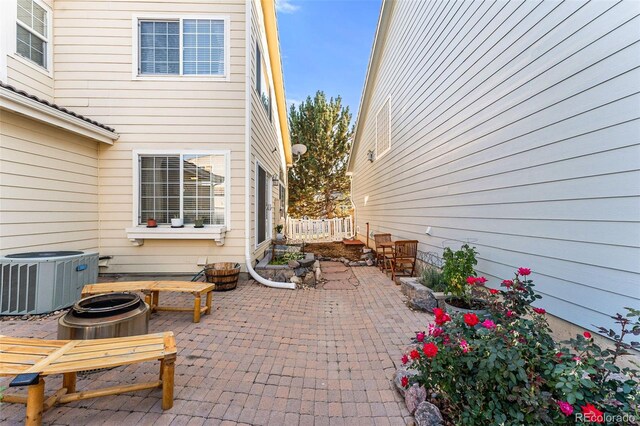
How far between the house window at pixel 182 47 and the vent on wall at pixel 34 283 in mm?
3962

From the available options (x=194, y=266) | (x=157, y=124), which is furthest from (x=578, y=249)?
(x=157, y=124)

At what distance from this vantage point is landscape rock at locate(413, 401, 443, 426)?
1.78 metres

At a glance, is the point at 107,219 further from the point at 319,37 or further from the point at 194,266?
the point at 319,37

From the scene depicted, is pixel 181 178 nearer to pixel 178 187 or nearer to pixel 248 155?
pixel 178 187

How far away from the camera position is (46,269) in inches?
139

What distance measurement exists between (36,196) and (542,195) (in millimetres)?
6860

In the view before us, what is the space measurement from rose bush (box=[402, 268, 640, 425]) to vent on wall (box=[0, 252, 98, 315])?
14.8 feet

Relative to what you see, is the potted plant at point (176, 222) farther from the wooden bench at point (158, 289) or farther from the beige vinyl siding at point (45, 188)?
the wooden bench at point (158, 289)

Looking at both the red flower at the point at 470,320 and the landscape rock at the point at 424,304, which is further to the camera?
the landscape rock at the point at 424,304

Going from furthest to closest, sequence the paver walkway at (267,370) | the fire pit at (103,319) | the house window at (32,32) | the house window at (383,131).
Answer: the house window at (383,131) → the house window at (32,32) → the fire pit at (103,319) → the paver walkway at (267,370)

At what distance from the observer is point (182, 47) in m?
5.44

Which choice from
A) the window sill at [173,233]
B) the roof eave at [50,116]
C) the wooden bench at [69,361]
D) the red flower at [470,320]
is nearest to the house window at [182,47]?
the roof eave at [50,116]

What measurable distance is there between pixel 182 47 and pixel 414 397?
268 inches

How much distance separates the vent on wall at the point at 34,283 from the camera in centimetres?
344
